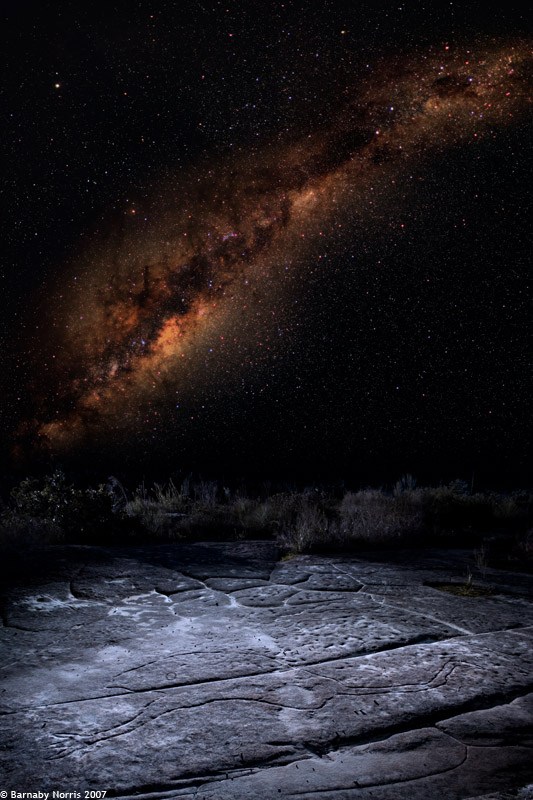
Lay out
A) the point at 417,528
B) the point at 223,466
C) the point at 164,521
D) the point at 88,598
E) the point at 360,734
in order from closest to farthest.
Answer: the point at 360,734 < the point at 88,598 < the point at 417,528 < the point at 164,521 < the point at 223,466

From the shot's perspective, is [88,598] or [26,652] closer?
[26,652]

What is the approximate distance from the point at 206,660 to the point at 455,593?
2552mm

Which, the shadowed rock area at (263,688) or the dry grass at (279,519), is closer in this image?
the shadowed rock area at (263,688)

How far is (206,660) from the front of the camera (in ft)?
10.8

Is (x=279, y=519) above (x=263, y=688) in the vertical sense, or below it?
above

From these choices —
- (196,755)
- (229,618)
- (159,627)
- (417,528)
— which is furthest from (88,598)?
(417,528)

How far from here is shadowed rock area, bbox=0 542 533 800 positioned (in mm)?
2164

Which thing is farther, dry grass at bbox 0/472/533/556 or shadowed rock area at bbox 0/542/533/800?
dry grass at bbox 0/472/533/556

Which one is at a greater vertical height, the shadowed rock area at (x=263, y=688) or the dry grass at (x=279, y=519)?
the dry grass at (x=279, y=519)

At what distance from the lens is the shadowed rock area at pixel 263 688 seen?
2164 mm

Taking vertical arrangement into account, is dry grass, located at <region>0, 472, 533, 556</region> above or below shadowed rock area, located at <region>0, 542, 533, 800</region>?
above

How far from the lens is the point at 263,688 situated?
2.92 meters

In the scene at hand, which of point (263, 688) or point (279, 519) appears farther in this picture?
point (279, 519)

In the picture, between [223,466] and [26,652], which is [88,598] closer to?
[26,652]
